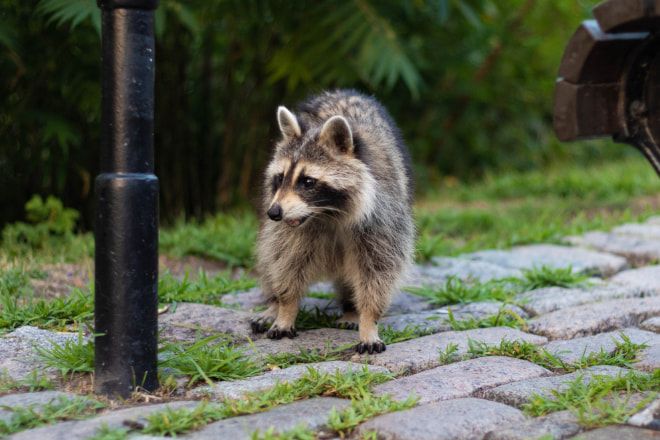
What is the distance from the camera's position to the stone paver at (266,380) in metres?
2.15

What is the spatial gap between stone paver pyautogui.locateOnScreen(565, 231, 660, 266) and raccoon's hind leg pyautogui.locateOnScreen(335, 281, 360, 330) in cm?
207

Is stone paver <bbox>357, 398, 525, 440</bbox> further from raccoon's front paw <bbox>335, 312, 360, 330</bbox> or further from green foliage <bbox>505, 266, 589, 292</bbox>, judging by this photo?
green foliage <bbox>505, 266, 589, 292</bbox>

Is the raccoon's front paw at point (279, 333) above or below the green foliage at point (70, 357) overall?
below

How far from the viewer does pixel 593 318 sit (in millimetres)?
2938

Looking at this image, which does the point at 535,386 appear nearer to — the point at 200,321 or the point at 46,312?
the point at 200,321

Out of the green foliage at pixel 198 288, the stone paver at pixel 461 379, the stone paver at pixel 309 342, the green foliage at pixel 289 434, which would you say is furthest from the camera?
the green foliage at pixel 198 288

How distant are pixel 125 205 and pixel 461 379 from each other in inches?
48.8

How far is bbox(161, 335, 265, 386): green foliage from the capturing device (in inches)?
90.2

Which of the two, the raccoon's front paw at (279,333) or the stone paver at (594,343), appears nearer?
the stone paver at (594,343)

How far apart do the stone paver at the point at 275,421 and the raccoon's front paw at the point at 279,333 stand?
79 centimetres

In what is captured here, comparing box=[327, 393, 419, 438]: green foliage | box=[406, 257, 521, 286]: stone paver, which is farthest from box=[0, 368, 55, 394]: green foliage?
box=[406, 257, 521, 286]: stone paver

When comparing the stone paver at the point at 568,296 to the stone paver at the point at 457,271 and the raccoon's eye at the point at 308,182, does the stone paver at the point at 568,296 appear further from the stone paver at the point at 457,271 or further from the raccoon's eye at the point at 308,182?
the raccoon's eye at the point at 308,182

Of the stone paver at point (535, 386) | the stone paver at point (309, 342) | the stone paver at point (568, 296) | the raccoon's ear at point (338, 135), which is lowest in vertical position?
the stone paver at point (309, 342)

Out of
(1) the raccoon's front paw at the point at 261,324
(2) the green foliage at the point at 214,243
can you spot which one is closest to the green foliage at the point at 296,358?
(1) the raccoon's front paw at the point at 261,324
